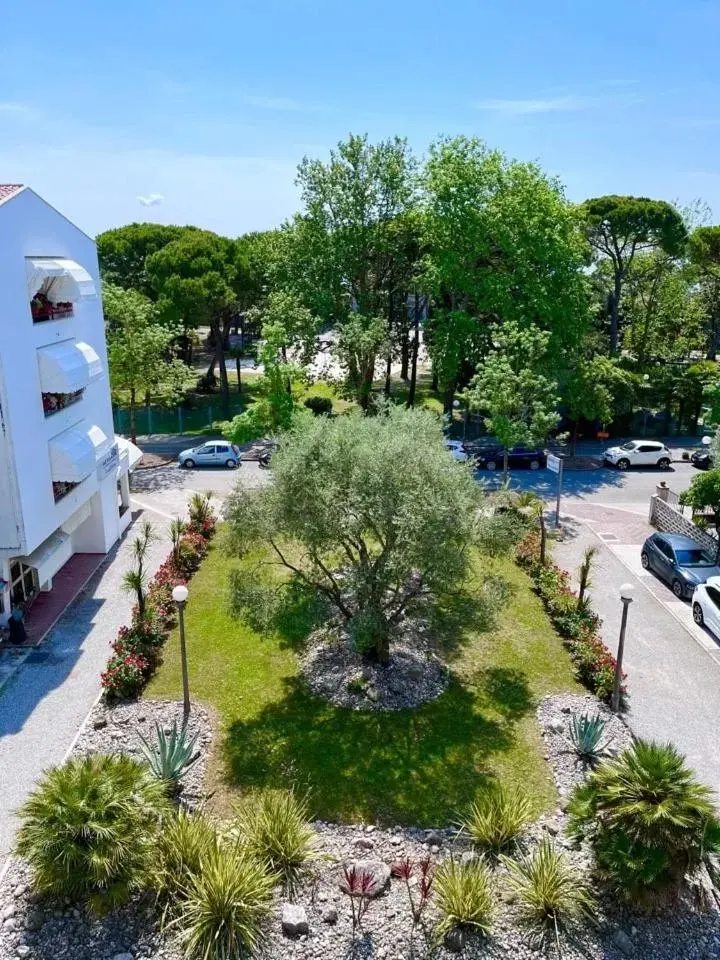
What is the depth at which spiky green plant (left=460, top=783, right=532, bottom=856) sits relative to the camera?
1318 centimetres

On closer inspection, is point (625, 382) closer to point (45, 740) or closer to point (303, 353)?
point (303, 353)

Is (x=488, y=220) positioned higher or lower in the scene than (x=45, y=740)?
higher

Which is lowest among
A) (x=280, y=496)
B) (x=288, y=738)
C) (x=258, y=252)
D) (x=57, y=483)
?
(x=288, y=738)

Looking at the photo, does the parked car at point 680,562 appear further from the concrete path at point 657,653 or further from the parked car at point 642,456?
the parked car at point 642,456

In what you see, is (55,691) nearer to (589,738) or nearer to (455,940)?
(455,940)

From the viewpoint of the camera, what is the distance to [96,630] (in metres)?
21.3

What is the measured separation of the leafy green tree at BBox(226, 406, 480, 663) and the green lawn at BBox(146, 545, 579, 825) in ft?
6.21

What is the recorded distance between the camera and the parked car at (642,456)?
38500 mm

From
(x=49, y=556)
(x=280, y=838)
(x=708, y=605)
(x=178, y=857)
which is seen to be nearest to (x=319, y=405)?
(x=49, y=556)

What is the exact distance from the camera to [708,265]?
5234 centimetres

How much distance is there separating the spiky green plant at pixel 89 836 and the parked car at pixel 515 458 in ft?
94.6

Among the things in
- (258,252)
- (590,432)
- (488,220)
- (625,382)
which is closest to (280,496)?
(488,220)

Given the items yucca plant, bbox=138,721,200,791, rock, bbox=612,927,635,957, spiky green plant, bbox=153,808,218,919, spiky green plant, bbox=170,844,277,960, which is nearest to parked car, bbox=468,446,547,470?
yucca plant, bbox=138,721,200,791

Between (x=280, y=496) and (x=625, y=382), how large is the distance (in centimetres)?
2954
